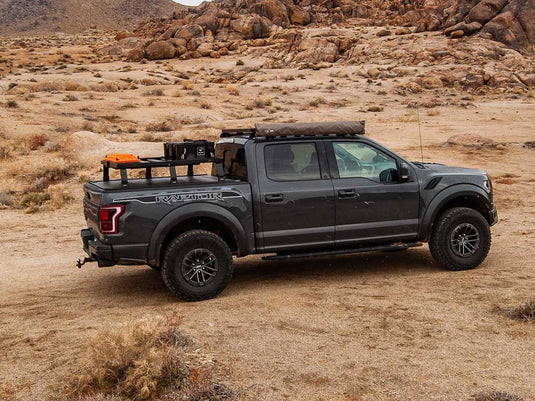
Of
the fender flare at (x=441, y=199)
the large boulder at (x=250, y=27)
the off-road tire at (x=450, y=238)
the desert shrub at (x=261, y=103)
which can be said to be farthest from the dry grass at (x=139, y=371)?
the large boulder at (x=250, y=27)

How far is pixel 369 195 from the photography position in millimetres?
8125

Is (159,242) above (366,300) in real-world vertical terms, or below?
above

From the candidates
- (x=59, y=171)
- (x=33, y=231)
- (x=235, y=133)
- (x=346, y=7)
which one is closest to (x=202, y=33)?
(x=346, y=7)

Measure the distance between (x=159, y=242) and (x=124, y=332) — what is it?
1984mm

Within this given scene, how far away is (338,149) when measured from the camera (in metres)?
8.21

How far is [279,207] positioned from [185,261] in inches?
51.3

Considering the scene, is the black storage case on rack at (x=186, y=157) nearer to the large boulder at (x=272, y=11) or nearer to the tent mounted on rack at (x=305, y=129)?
the tent mounted on rack at (x=305, y=129)

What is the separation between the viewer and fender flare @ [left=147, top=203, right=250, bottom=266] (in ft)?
24.0

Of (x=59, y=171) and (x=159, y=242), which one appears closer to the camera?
(x=159, y=242)

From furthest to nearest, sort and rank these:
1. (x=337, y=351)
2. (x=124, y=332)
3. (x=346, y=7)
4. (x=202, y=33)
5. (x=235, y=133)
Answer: (x=346, y=7)
(x=202, y=33)
(x=235, y=133)
(x=337, y=351)
(x=124, y=332)

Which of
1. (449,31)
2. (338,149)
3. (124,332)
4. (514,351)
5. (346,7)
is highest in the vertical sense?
(346,7)

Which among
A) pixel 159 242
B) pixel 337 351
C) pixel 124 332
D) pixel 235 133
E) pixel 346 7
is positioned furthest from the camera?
pixel 346 7

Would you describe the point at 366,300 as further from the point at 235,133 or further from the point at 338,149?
the point at 235,133

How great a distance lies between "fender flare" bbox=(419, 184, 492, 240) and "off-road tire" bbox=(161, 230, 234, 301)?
269 cm
